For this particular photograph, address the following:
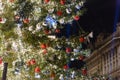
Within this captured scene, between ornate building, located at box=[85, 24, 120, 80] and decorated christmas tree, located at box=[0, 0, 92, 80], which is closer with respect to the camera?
decorated christmas tree, located at box=[0, 0, 92, 80]

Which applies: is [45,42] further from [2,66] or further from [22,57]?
[2,66]

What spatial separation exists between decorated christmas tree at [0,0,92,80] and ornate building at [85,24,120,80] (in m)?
13.9

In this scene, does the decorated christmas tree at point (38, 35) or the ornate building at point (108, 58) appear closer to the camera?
the decorated christmas tree at point (38, 35)

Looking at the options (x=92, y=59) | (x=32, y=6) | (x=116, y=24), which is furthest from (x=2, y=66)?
(x=92, y=59)

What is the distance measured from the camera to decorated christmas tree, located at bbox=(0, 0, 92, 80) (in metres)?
10.6

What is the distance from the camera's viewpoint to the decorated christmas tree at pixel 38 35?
10.6 m

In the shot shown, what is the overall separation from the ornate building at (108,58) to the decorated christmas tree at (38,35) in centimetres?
1388

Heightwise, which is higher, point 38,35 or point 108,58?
point 108,58

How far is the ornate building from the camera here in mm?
26234

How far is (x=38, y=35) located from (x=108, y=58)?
18379 millimetres

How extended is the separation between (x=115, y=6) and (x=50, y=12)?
1041 centimetres

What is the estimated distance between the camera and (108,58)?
2864 cm

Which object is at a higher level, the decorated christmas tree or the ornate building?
the ornate building

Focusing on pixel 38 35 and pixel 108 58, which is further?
pixel 108 58
